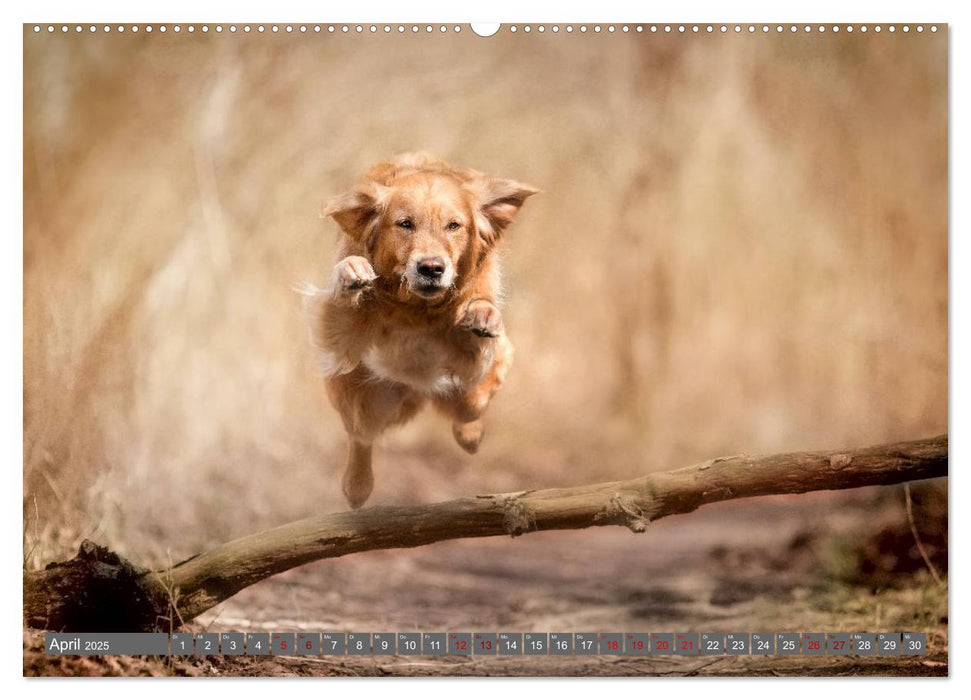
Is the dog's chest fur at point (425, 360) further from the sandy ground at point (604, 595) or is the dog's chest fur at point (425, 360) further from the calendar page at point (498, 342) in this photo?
the sandy ground at point (604, 595)

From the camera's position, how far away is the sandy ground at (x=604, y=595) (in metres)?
4.50

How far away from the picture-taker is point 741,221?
4594 millimetres

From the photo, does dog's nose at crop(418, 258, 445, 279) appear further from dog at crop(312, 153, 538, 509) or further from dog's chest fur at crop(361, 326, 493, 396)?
dog's chest fur at crop(361, 326, 493, 396)

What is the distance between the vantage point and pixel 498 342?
14.8 feet

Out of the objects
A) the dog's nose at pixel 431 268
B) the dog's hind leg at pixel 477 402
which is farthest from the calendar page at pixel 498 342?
the dog's nose at pixel 431 268

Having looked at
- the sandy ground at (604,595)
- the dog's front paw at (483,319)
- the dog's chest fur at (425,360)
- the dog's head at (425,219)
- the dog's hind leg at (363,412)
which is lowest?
the sandy ground at (604,595)

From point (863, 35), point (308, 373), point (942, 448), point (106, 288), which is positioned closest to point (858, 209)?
point (863, 35)

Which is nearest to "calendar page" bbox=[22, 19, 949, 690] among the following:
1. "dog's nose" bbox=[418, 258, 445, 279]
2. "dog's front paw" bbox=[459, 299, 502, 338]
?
"dog's front paw" bbox=[459, 299, 502, 338]

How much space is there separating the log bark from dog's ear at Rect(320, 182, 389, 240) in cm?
122

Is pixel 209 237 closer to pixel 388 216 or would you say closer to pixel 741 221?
pixel 388 216

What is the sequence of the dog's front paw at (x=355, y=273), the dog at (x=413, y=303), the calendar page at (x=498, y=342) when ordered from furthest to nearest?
the calendar page at (x=498, y=342), the dog at (x=413, y=303), the dog's front paw at (x=355, y=273)

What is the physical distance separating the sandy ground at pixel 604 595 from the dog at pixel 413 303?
18.2 inches

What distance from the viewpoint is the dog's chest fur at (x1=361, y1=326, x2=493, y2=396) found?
4520 millimetres

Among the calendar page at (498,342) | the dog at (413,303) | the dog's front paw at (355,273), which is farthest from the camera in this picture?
the calendar page at (498,342)
